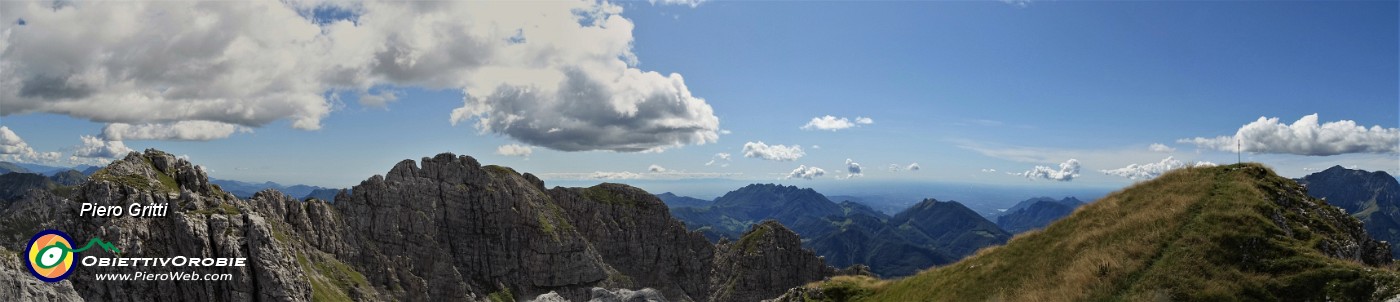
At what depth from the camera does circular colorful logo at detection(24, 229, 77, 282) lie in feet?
320

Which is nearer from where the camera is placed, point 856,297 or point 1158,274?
point 1158,274

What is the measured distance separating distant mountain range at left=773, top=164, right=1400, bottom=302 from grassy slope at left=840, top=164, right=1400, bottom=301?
61 millimetres

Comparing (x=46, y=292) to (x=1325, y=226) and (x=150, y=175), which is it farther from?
(x=1325, y=226)

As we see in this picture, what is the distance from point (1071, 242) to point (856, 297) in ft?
58.6

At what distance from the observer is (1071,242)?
41.3 meters

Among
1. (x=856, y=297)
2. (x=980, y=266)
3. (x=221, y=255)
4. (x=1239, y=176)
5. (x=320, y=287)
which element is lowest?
(x=320, y=287)

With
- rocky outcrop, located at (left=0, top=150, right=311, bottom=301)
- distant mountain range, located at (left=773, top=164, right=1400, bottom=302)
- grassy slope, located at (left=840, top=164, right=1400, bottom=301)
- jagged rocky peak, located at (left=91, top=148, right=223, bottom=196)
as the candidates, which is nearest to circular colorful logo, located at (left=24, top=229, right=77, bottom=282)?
rocky outcrop, located at (left=0, top=150, right=311, bottom=301)

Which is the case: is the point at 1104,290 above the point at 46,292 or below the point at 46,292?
above

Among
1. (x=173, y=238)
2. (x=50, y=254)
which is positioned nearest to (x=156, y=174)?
(x=173, y=238)

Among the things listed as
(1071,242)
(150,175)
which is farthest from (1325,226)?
(150,175)

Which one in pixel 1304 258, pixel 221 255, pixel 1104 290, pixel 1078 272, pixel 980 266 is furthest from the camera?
pixel 221 255

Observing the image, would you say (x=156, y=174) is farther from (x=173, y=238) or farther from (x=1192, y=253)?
(x=1192, y=253)

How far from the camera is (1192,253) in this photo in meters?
34.3

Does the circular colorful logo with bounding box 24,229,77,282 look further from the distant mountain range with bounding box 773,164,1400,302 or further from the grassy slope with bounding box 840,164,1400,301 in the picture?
the grassy slope with bounding box 840,164,1400,301
